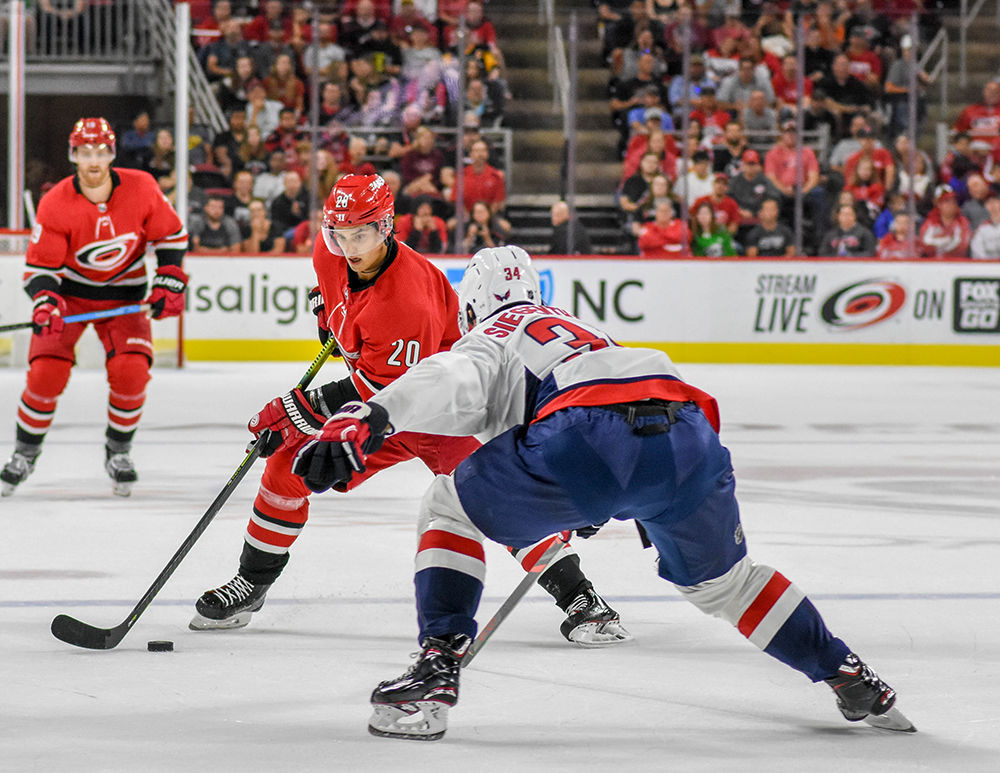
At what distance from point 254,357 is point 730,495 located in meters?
8.12

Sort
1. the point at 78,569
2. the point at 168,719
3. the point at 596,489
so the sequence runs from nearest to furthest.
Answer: the point at 596,489, the point at 168,719, the point at 78,569

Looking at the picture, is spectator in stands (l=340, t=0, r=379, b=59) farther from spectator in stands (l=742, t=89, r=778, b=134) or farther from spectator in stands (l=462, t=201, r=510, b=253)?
spectator in stands (l=742, t=89, r=778, b=134)

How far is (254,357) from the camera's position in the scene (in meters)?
10.2

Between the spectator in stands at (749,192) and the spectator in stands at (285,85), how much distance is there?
10.0 feet

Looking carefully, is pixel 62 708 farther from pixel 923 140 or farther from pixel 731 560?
pixel 923 140

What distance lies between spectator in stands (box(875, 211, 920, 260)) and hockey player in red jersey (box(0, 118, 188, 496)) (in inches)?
256

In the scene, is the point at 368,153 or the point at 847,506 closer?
the point at 847,506

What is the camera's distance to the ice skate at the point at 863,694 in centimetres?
239

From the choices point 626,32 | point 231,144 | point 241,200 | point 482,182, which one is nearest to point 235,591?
point 241,200

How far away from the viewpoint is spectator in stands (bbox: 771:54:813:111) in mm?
10812

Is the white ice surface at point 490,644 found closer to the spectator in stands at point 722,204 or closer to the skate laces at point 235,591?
the skate laces at point 235,591

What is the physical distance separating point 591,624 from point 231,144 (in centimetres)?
820

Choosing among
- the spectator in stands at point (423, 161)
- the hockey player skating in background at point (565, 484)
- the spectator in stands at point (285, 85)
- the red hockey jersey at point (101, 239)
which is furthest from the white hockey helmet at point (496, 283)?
the spectator in stands at point (285, 85)

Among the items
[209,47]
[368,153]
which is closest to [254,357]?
[368,153]
